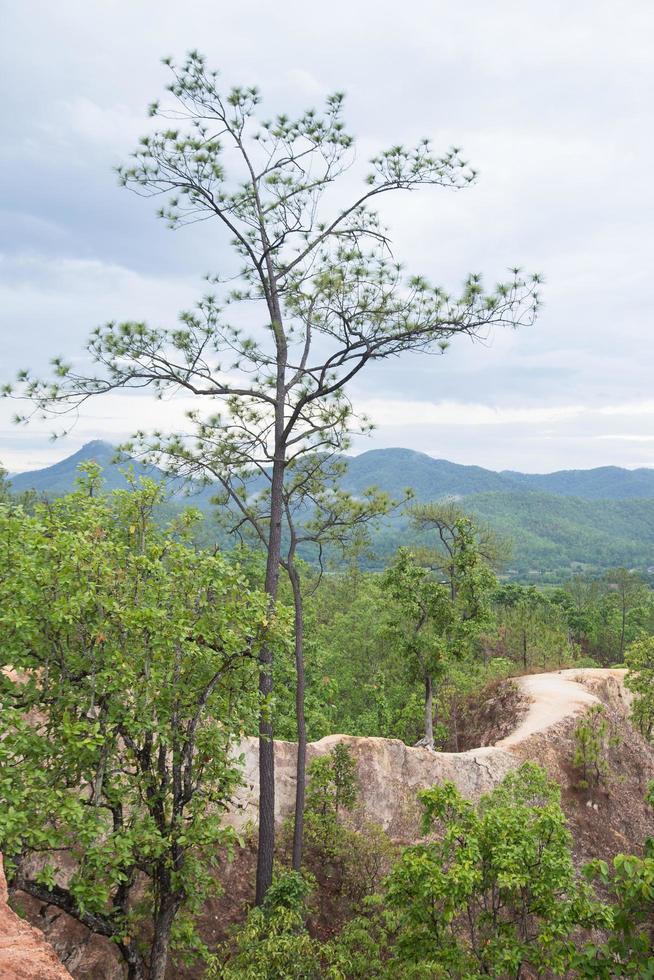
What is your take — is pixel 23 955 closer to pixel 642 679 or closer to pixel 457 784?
pixel 457 784

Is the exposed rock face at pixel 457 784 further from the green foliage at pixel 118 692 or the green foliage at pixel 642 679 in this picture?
the green foliage at pixel 118 692

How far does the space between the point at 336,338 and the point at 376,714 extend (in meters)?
22.9

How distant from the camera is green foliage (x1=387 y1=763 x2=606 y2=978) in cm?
747

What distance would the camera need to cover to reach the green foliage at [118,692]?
21.9ft

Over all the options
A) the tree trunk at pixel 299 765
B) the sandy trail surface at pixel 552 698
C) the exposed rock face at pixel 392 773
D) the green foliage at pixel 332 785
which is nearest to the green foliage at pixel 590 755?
the sandy trail surface at pixel 552 698

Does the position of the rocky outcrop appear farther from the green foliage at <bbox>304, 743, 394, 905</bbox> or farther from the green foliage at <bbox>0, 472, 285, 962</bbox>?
the green foliage at <bbox>0, 472, 285, 962</bbox>

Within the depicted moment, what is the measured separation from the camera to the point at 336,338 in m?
13.0

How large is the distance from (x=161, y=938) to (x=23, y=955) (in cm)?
353

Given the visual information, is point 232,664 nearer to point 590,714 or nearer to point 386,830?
point 386,830

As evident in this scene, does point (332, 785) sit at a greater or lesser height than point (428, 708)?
lesser

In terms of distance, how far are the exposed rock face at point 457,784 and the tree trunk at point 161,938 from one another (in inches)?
178

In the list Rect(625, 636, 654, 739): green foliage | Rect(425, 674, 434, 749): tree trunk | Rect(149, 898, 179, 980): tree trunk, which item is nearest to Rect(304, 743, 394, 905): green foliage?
Rect(425, 674, 434, 749): tree trunk

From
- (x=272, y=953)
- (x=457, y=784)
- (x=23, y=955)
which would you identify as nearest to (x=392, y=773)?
(x=457, y=784)

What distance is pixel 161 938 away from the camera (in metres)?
7.69
